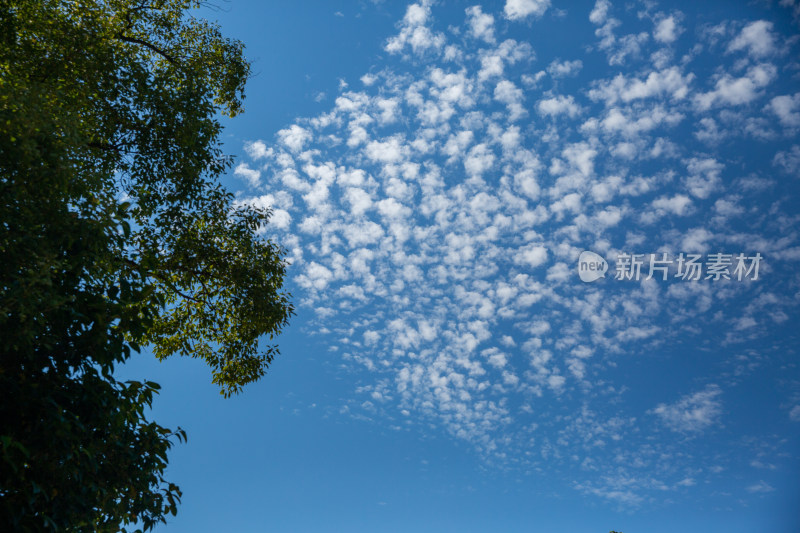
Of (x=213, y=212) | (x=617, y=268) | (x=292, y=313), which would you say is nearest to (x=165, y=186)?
(x=213, y=212)

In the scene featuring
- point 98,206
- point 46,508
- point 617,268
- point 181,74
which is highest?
point 617,268

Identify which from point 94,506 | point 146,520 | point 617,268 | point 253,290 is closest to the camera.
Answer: point 94,506

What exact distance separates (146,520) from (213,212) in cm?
776

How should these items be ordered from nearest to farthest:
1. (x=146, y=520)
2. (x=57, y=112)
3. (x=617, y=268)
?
(x=146, y=520) → (x=57, y=112) → (x=617, y=268)

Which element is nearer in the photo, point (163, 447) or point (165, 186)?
point (163, 447)

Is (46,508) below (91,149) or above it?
below

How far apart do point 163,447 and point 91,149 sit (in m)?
7.13

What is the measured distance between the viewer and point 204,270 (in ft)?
45.5

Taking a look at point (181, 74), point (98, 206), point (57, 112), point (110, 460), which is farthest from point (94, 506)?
point (181, 74)

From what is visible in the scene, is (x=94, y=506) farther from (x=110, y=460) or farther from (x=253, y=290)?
(x=253, y=290)

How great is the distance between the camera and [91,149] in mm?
11836

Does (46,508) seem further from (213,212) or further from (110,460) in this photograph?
(213,212)

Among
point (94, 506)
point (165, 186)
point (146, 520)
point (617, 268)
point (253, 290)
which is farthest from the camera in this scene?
point (617, 268)

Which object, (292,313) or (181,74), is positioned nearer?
(181,74)
